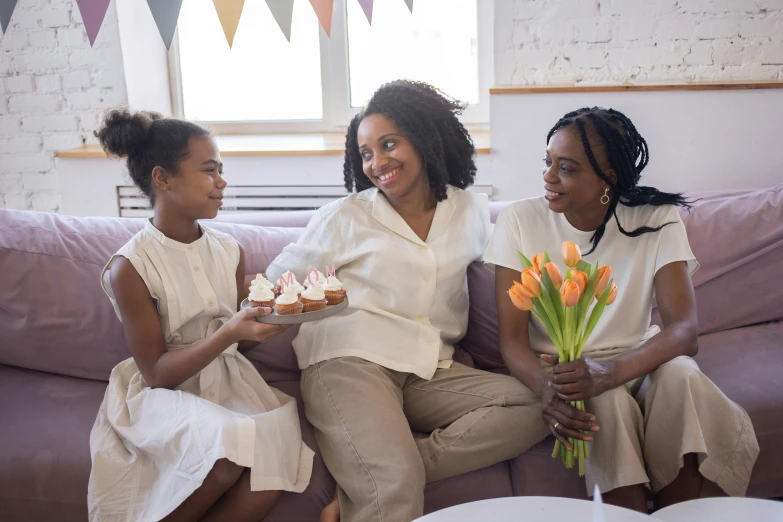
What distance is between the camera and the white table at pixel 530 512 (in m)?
1.12

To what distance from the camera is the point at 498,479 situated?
1.58m

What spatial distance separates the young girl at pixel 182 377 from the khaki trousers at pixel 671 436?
0.63 metres

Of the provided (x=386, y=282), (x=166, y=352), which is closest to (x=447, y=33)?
(x=386, y=282)

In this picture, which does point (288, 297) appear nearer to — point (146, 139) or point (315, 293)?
point (315, 293)

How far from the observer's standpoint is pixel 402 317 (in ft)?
5.81

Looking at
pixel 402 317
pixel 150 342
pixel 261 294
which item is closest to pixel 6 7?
pixel 150 342

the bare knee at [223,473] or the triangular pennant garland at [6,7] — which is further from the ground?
the triangular pennant garland at [6,7]

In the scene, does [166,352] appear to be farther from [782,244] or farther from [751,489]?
[782,244]

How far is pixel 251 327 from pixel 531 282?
59 centimetres

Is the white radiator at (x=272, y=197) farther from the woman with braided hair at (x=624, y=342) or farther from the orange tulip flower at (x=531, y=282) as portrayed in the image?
the orange tulip flower at (x=531, y=282)

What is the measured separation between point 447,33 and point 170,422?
92.8 inches

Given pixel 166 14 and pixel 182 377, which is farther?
pixel 166 14

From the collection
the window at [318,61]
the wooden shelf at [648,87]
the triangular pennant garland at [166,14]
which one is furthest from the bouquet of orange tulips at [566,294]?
the window at [318,61]

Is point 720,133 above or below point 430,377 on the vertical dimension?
above
